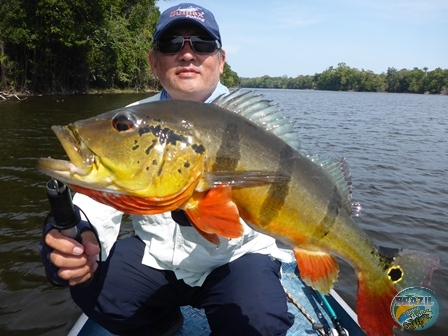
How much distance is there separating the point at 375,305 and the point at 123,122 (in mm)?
1810

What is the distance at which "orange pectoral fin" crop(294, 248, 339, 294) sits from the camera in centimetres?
218

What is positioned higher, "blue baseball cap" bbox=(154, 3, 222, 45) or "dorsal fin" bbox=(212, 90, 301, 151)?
"blue baseball cap" bbox=(154, 3, 222, 45)

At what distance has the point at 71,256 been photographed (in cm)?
221

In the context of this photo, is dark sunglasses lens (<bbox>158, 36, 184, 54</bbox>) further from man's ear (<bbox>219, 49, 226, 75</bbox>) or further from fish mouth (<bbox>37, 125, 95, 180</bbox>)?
fish mouth (<bbox>37, 125, 95, 180</bbox>)

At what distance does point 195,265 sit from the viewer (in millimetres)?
2768

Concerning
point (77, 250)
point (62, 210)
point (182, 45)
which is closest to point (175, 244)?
point (77, 250)

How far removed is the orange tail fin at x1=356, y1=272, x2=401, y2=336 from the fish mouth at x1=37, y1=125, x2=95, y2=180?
1.70 m

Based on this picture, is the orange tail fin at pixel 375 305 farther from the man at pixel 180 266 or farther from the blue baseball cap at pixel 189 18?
the blue baseball cap at pixel 189 18

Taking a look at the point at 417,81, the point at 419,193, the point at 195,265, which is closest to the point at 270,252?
the point at 195,265

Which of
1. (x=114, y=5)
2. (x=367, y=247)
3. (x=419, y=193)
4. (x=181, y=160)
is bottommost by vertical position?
(x=419, y=193)

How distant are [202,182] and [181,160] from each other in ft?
0.48

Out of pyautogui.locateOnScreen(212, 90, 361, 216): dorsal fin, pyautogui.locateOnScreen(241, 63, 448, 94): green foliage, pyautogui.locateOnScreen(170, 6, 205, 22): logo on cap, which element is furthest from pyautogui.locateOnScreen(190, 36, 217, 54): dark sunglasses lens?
pyautogui.locateOnScreen(241, 63, 448, 94): green foliage

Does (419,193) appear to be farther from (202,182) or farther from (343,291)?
(202,182)

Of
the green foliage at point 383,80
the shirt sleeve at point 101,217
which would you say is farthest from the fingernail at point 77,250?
the green foliage at point 383,80
